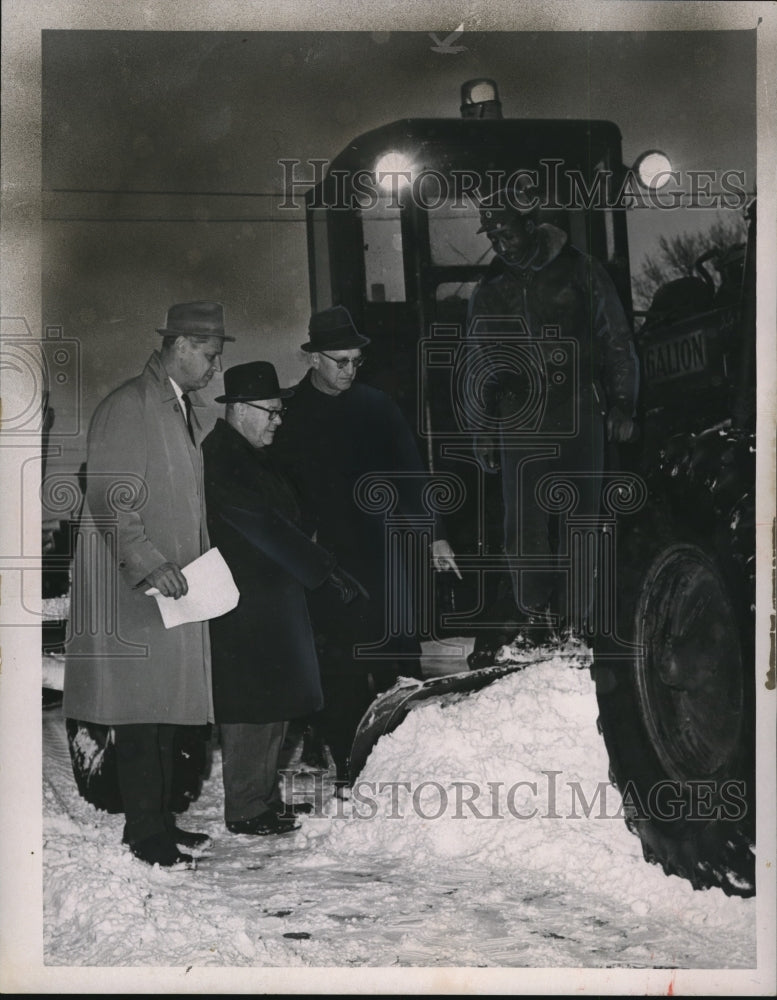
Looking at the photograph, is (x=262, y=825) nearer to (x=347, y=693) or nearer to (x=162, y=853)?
(x=162, y=853)

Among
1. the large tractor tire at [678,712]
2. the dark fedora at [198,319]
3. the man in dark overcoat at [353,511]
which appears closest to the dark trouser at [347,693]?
the man in dark overcoat at [353,511]

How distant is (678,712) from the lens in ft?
12.1

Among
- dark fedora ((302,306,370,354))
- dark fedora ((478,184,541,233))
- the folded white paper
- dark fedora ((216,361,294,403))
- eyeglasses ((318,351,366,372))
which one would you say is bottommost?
the folded white paper

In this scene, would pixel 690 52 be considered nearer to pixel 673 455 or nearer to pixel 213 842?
pixel 673 455

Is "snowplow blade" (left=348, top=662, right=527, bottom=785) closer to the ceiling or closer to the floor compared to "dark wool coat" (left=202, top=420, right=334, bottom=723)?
closer to the floor

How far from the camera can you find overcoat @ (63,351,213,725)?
365 cm

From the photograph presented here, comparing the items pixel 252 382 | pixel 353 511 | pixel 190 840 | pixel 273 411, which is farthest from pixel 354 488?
pixel 190 840

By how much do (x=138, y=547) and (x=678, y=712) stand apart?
168 centimetres

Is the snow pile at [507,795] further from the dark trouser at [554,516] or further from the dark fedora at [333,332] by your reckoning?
the dark fedora at [333,332]

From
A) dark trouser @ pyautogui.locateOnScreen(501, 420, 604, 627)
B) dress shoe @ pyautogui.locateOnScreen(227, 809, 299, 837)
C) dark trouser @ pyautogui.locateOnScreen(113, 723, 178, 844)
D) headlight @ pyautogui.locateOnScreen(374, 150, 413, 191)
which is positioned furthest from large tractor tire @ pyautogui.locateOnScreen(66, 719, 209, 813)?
headlight @ pyautogui.locateOnScreen(374, 150, 413, 191)

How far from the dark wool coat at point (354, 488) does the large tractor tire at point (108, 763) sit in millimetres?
486

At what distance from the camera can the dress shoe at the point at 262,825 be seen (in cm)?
368

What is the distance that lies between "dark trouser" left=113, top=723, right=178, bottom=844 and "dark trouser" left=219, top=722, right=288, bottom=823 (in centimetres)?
17

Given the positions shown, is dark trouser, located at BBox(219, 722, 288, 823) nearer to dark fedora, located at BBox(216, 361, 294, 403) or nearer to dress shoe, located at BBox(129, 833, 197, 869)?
dress shoe, located at BBox(129, 833, 197, 869)
